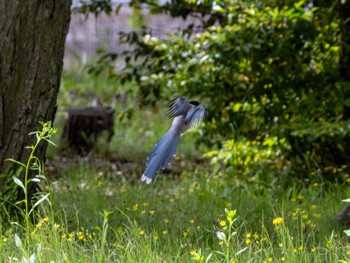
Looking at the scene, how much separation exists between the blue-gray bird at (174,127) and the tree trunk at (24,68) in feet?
3.04

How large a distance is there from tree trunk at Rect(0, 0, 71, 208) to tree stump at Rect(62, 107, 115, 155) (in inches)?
169

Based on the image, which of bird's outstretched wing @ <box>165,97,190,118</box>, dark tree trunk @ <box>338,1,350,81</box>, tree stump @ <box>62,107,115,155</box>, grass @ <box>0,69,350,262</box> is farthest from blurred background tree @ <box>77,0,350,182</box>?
tree stump @ <box>62,107,115,155</box>

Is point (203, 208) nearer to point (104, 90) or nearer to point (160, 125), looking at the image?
point (160, 125)

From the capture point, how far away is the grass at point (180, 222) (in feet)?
13.0

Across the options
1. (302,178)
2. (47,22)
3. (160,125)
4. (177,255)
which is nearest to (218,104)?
(302,178)

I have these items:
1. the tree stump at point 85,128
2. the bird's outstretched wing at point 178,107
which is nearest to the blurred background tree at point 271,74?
the bird's outstretched wing at point 178,107

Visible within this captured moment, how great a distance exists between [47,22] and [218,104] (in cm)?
207

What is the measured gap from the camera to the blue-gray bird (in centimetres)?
447

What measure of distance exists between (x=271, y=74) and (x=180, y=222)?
225cm

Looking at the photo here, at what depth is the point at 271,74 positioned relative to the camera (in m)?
6.86

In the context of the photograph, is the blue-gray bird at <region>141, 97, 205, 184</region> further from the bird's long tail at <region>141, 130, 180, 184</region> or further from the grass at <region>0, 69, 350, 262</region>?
the grass at <region>0, 69, 350, 262</region>

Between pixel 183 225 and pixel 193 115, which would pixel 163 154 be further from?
pixel 183 225

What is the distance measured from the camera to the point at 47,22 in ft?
16.6

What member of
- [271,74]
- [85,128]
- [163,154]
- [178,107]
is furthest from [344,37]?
[85,128]
